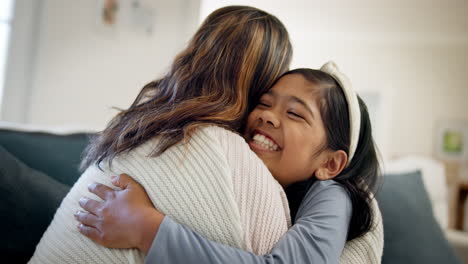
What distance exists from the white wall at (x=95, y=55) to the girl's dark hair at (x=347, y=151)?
1.73 m

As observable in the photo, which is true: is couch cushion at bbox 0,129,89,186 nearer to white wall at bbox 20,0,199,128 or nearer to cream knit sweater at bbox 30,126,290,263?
cream knit sweater at bbox 30,126,290,263

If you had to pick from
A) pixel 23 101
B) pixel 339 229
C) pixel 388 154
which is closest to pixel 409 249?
pixel 339 229

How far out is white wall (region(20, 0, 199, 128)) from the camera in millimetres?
2646

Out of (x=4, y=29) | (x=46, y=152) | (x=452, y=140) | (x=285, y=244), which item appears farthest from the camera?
(x=452, y=140)

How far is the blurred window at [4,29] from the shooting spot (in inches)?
98.2

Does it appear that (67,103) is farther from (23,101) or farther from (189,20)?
(189,20)

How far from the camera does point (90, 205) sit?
84 centimetres

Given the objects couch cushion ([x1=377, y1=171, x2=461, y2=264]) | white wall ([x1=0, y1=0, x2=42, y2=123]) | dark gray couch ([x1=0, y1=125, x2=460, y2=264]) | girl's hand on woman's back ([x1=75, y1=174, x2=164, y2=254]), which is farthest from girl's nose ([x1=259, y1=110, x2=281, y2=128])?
white wall ([x1=0, y1=0, x2=42, y2=123])

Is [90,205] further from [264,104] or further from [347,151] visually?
[347,151]

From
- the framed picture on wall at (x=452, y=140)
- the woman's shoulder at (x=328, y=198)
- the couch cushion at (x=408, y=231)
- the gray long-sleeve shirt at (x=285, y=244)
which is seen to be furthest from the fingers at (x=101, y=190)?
the framed picture on wall at (x=452, y=140)

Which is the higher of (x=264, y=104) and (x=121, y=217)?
(x=264, y=104)

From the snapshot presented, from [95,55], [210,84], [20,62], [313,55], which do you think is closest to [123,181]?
[210,84]

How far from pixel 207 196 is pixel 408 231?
1.04m

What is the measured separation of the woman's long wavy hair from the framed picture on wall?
167 inches
